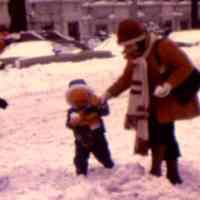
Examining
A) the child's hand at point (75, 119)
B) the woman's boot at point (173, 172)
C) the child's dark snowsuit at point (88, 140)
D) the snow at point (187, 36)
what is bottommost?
the snow at point (187, 36)

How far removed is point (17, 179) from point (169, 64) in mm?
1975

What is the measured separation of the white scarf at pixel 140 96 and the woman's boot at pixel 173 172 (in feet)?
1.18

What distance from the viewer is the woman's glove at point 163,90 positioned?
5270 millimetres

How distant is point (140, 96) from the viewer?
5.54 m

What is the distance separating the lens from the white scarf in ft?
17.9

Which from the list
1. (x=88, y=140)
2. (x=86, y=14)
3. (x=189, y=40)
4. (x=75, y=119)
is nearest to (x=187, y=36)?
(x=189, y=40)

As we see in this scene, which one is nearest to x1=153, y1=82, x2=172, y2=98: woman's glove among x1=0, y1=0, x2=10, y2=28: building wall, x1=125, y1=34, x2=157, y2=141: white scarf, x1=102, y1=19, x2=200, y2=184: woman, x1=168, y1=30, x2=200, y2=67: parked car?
x1=102, y1=19, x2=200, y2=184: woman

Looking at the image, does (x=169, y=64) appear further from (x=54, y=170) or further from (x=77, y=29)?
(x=77, y=29)

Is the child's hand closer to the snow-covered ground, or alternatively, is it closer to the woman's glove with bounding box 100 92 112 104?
the woman's glove with bounding box 100 92 112 104

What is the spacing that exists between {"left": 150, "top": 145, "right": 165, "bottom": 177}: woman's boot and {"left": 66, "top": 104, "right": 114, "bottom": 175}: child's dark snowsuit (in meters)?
0.54

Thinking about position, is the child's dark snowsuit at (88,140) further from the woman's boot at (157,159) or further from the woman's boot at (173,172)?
the woman's boot at (173,172)

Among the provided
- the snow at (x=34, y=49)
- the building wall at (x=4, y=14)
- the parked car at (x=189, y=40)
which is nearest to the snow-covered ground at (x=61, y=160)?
the snow at (x=34, y=49)

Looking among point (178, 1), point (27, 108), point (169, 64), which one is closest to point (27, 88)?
point (27, 108)

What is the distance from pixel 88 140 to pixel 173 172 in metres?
0.89
